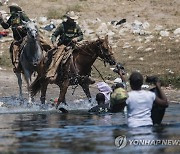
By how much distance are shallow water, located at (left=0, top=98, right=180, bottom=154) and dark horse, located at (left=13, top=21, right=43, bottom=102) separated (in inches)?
141

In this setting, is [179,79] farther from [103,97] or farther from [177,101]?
[103,97]

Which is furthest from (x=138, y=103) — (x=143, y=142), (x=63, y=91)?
(x=63, y=91)

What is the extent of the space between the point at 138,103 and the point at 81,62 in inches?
296

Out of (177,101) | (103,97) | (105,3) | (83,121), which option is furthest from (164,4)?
(83,121)

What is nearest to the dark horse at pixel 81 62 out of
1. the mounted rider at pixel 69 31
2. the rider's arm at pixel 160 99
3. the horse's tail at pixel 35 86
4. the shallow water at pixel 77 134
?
the mounted rider at pixel 69 31

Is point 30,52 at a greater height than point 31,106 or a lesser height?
greater

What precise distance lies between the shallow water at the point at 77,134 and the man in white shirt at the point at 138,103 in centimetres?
12

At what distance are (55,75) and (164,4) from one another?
1678 cm

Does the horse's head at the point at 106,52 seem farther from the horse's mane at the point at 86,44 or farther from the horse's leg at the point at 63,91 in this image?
the horse's leg at the point at 63,91

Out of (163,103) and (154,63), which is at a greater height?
(163,103)

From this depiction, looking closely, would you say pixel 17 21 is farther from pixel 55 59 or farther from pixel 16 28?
pixel 55 59

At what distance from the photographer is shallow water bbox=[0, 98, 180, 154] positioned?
9.51 metres

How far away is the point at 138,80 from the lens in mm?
10664

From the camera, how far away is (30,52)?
763 inches
